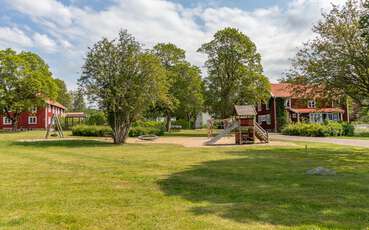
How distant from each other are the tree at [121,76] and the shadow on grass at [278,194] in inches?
580

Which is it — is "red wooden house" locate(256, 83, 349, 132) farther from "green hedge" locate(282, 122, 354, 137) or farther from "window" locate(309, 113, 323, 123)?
"green hedge" locate(282, 122, 354, 137)

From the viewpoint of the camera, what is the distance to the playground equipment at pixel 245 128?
85.7 feet

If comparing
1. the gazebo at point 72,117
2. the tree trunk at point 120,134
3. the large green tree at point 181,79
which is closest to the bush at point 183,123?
the large green tree at point 181,79

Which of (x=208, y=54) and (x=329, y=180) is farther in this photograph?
(x=208, y=54)

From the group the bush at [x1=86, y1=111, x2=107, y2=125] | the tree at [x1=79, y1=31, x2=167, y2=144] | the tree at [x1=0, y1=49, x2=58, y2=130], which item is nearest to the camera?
the tree at [x1=79, y1=31, x2=167, y2=144]

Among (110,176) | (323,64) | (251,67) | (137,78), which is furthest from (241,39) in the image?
(110,176)

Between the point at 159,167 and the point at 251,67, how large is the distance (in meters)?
35.0

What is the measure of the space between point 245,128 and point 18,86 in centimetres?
3799

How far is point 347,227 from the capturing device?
5.21 metres

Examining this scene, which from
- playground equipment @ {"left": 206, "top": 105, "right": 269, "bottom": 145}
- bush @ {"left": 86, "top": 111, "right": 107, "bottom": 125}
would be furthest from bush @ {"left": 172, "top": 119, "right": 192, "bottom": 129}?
playground equipment @ {"left": 206, "top": 105, "right": 269, "bottom": 145}

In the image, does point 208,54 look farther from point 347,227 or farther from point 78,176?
point 347,227

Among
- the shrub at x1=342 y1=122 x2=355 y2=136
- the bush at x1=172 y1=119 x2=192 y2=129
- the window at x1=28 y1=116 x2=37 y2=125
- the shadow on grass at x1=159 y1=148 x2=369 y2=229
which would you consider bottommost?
the shadow on grass at x1=159 y1=148 x2=369 y2=229

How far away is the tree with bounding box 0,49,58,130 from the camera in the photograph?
49531 mm

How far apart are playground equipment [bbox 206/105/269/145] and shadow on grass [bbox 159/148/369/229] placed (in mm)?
14030
